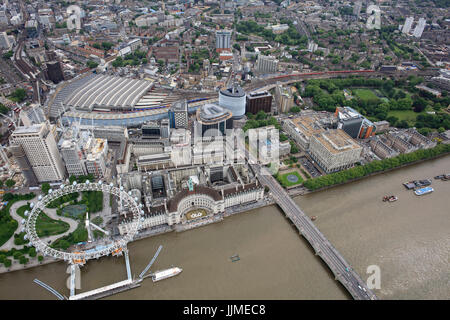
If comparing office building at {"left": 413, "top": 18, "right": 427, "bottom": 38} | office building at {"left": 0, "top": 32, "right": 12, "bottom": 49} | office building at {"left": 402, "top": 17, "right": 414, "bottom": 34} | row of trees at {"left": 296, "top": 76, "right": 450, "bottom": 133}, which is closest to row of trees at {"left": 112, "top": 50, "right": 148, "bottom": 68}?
office building at {"left": 0, "top": 32, "right": 12, "bottom": 49}

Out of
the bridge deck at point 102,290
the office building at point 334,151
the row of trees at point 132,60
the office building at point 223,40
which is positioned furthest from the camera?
the office building at point 223,40

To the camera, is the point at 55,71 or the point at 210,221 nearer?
the point at 210,221

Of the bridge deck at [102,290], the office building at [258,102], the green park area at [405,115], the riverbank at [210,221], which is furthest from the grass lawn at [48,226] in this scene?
the green park area at [405,115]

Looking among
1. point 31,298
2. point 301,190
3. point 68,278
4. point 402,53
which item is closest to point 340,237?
point 301,190

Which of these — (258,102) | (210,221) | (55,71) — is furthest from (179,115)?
(55,71)

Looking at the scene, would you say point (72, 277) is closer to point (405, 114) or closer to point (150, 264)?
point (150, 264)

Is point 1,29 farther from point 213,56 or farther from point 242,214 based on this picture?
point 242,214

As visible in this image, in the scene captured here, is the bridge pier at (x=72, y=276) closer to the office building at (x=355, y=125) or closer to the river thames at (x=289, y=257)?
the river thames at (x=289, y=257)
